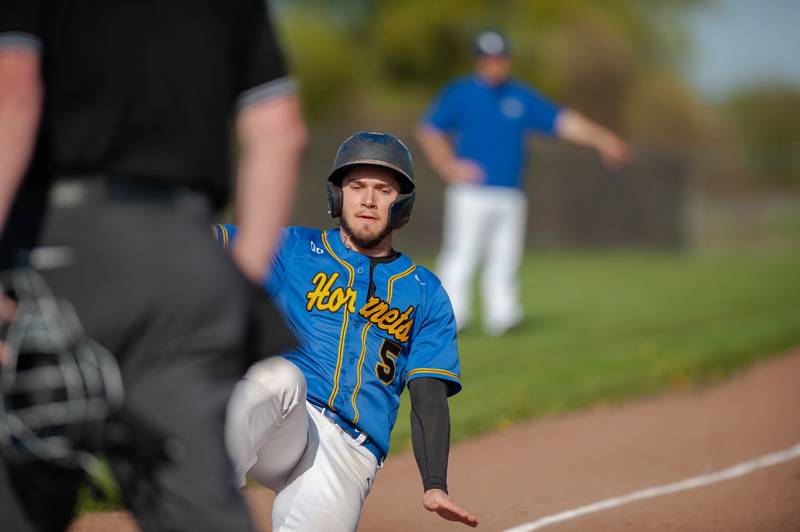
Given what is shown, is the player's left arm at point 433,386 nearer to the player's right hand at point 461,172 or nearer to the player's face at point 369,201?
the player's face at point 369,201

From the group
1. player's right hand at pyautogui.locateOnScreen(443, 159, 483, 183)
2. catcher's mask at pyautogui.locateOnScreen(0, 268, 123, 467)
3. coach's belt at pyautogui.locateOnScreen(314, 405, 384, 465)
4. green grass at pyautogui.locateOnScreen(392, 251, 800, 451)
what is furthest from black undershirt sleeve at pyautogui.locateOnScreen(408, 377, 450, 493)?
player's right hand at pyautogui.locateOnScreen(443, 159, 483, 183)

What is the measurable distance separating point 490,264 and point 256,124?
927 cm

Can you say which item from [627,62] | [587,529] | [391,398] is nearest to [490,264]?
[587,529]

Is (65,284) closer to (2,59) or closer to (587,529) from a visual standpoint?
(2,59)

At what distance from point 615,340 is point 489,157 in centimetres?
215

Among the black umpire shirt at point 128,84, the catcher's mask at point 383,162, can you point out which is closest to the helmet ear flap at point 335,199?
the catcher's mask at point 383,162

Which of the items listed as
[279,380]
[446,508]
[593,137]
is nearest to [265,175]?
[279,380]

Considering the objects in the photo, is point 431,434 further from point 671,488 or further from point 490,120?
point 490,120

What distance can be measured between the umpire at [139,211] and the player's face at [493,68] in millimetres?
9049

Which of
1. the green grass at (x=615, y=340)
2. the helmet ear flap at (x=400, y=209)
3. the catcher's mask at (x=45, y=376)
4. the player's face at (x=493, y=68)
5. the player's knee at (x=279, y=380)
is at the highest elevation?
Answer: the player's face at (x=493, y=68)

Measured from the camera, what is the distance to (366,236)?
4.52 m

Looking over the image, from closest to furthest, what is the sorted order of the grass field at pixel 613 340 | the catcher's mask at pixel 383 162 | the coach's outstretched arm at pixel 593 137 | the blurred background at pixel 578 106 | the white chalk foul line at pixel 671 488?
the catcher's mask at pixel 383 162, the white chalk foul line at pixel 671 488, the grass field at pixel 613 340, the coach's outstretched arm at pixel 593 137, the blurred background at pixel 578 106

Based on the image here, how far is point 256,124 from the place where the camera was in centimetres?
263

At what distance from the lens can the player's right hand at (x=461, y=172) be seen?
11.2 m
